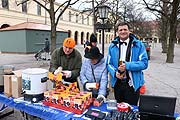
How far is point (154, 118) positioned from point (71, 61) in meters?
1.95

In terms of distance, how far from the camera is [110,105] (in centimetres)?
283

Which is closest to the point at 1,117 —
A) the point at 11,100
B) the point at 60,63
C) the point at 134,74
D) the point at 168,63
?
the point at 11,100

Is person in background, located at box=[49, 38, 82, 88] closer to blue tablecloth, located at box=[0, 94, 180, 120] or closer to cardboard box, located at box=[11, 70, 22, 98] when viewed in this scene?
cardboard box, located at box=[11, 70, 22, 98]

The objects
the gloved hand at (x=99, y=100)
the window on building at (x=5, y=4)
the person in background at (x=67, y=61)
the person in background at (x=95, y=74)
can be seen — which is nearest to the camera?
the gloved hand at (x=99, y=100)

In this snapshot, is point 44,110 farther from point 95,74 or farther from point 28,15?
point 28,15

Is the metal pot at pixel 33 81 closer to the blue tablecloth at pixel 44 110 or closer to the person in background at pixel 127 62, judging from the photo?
the blue tablecloth at pixel 44 110

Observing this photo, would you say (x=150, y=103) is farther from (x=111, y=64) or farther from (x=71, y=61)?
(x=71, y=61)

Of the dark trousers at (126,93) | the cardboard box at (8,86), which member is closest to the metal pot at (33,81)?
the cardboard box at (8,86)

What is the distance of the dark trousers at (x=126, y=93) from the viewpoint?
3.26m

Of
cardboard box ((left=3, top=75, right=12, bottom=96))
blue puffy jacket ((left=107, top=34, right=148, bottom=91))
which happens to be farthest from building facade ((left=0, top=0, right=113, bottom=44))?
blue puffy jacket ((left=107, top=34, right=148, bottom=91))

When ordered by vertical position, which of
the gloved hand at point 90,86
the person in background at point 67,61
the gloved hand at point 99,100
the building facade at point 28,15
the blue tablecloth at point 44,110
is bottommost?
the blue tablecloth at point 44,110

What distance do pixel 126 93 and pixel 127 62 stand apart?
50 cm

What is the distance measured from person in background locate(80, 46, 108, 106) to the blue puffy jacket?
12 cm

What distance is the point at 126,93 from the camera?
3285 millimetres
